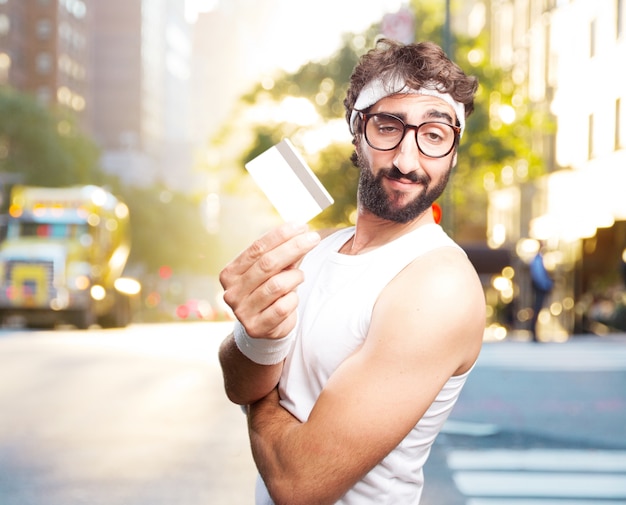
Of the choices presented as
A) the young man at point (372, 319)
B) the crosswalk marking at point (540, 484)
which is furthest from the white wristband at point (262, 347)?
the crosswalk marking at point (540, 484)

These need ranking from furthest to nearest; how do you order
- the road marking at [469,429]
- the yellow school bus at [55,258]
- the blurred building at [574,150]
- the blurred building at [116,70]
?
the blurred building at [116,70] < the blurred building at [574,150] < the yellow school bus at [55,258] < the road marking at [469,429]

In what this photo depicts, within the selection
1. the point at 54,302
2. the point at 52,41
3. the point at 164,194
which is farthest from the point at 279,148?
the point at 52,41

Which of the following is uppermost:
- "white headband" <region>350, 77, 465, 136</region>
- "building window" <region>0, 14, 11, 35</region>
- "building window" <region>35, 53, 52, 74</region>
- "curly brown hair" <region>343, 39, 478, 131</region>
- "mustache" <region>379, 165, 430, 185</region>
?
"building window" <region>0, 14, 11, 35</region>

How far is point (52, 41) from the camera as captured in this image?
10281 cm

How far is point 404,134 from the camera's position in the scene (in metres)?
2.47

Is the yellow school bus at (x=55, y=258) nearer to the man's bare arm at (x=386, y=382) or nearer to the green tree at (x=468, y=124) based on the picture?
the green tree at (x=468, y=124)

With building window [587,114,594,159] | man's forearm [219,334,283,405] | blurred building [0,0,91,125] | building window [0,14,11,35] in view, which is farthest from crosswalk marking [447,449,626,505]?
building window [0,14,11,35]

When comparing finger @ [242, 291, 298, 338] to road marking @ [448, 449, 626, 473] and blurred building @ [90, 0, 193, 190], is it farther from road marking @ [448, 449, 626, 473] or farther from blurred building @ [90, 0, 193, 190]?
blurred building @ [90, 0, 193, 190]

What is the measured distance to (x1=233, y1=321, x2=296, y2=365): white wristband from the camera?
234 cm

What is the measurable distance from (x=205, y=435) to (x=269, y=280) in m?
8.58

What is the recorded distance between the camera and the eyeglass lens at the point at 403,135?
8.11 ft

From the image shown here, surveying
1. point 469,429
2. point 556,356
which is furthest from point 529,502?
point 556,356

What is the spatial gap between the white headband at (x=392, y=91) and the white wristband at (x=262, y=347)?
582 millimetres

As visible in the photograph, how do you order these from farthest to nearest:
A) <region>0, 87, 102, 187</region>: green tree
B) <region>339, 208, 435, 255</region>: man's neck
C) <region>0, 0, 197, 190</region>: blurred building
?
1. <region>0, 0, 197, 190</region>: blurred building
2. <region>0, 87, 102, 187</region>: green tree
3. <region>339, 208, 435, 255</region>: man's neck
